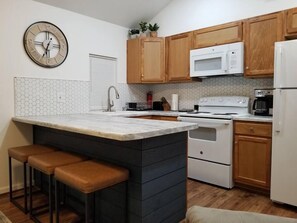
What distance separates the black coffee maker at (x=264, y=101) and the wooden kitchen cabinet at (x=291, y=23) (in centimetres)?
67

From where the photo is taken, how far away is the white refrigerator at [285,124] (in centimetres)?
229

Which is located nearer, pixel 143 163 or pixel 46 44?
pixel 143 163

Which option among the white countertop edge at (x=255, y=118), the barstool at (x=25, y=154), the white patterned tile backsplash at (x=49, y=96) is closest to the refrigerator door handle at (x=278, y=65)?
the white countertop edge at (x=255, y=118)

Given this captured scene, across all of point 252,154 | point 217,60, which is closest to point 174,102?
point 217,60

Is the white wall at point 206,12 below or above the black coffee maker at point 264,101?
above

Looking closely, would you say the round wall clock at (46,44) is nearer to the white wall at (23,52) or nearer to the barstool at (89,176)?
the white wall at (23,52)

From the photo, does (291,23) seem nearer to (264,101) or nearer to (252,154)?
(264,101)

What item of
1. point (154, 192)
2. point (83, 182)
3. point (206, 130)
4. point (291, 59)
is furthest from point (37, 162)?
point (291, 59)

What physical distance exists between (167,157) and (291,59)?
1581 millimetres

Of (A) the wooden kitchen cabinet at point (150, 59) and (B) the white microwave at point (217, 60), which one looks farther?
(A) the wooden kitchen cabinet at point (150, 59)

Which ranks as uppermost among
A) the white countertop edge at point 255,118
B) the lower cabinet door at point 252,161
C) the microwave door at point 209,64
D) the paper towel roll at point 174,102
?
the microwave door at point 209,64

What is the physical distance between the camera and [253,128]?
2723mm

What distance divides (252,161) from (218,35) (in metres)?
1.73

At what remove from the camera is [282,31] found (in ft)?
8.84
